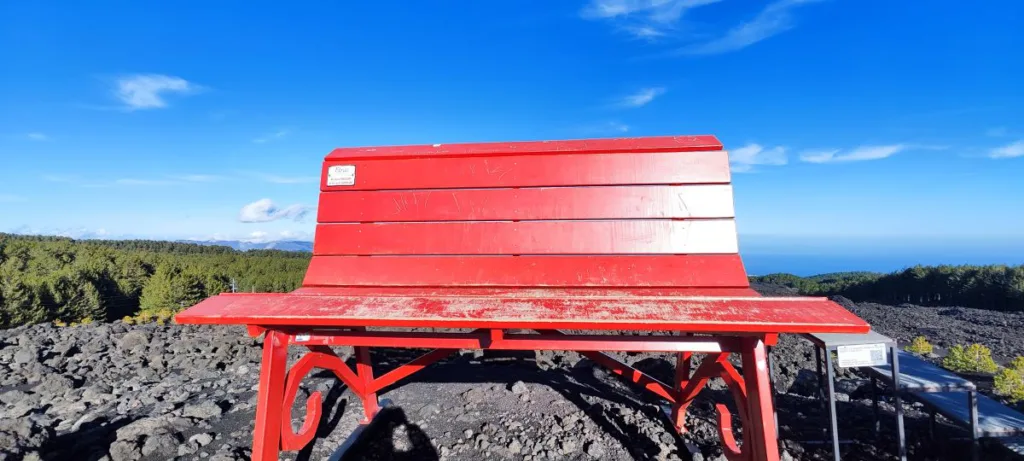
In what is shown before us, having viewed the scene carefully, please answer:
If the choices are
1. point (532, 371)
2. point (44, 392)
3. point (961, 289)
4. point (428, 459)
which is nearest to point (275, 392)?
point (428, 459)

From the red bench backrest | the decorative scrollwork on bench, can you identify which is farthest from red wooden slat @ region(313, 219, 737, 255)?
the decorative scrollwork on bench

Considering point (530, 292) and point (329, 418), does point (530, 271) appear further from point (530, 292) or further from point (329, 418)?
point (329, 418)

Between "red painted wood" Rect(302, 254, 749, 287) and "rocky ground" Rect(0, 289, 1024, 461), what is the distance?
2064mm

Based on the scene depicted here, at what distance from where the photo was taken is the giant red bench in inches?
92.4

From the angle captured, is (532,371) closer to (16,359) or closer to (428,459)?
(428,459)

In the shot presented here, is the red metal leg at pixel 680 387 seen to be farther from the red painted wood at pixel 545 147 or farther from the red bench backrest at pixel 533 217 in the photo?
the red painted wood at pixel 545 147

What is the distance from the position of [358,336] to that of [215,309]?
30.0 inches

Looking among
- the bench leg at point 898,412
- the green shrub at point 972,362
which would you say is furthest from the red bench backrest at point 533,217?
the green shrub at point 972,362

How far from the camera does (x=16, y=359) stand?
24.6 feet

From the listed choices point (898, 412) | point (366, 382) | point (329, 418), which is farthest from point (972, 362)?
point (329, 418)

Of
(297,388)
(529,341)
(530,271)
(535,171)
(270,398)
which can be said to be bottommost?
(297,388)

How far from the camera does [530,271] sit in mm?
2840

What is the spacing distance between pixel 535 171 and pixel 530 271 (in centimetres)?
68

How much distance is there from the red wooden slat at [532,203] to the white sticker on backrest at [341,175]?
0.26ft
